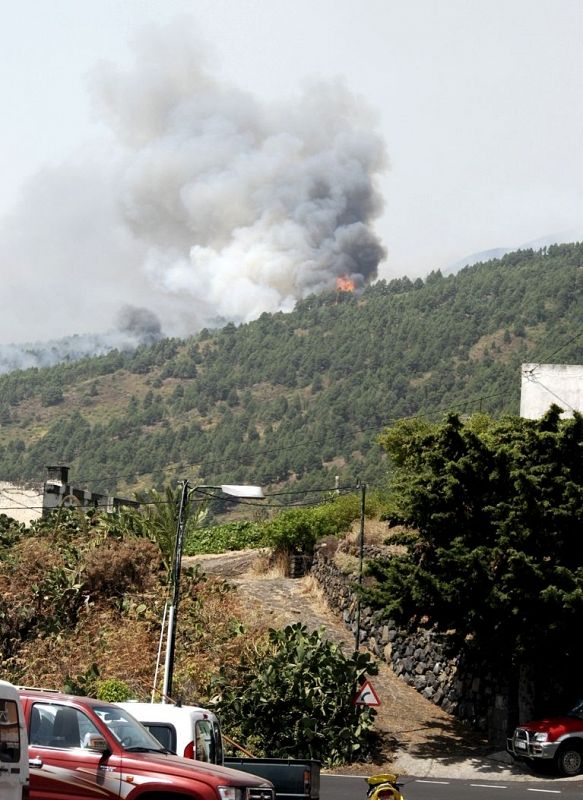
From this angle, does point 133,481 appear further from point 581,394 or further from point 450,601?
point 450,601

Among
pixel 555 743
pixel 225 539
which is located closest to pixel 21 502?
pixel 225 539

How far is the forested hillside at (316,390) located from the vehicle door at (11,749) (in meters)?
105

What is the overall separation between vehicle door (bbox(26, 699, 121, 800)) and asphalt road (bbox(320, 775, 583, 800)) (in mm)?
10295

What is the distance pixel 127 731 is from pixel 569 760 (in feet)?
53.7

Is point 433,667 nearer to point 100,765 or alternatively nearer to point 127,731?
point 127,731

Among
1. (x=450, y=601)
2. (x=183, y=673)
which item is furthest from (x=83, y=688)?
(x=450, y=601)

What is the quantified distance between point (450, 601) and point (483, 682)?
533 centimetres

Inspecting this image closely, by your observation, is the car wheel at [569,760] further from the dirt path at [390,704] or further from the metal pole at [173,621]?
the metal pole at [173,621]

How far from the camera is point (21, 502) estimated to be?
5025 centimetres

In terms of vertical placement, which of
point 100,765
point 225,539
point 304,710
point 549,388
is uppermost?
point 549,388

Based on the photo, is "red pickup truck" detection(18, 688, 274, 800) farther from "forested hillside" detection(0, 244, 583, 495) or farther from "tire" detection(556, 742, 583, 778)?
"forested hillside" detection(0, 244, 583, 495)

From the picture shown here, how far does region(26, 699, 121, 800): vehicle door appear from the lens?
1245 cm

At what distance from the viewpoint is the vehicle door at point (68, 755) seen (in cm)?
1245

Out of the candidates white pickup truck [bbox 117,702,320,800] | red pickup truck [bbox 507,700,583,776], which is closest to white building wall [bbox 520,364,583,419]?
red pickup truck [bbox 507,700,583,776]
